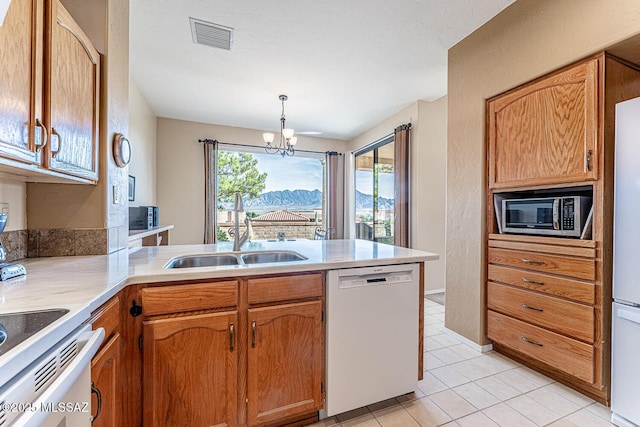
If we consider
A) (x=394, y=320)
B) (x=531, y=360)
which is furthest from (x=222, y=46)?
(x=531, y=360)

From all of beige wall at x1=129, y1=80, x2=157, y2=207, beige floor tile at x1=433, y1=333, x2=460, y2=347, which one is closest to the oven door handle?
beige floor tile at x1=433, y1=333, x2=460, y2=347

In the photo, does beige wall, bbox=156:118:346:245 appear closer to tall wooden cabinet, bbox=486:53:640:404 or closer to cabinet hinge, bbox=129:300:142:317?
cabinet hinge, bbox=129:300:142:317

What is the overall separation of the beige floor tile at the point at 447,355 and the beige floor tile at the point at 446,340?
0.32 ft

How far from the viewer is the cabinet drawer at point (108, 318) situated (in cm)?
96

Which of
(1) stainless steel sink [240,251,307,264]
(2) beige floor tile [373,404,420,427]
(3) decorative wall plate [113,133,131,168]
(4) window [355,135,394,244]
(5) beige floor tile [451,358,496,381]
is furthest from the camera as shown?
(4) window [355,135,394,244]

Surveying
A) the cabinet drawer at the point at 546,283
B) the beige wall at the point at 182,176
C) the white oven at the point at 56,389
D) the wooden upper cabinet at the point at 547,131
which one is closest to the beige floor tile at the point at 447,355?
the cabinet drawer at the point at 546,283

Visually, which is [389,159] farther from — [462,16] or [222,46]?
[222,46]

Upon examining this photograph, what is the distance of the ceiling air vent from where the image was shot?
232 cm

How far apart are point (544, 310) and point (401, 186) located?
8.10ft

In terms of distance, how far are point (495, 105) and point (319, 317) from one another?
213cm

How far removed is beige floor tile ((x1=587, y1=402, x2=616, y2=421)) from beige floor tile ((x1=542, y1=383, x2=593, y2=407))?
0.03m

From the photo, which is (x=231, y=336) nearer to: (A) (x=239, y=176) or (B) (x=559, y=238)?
(B) (x=559, y=238)

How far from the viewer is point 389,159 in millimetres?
4801

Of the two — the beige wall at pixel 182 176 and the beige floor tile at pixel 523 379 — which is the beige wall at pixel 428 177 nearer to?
the beige floor tile at pixel 523 379
